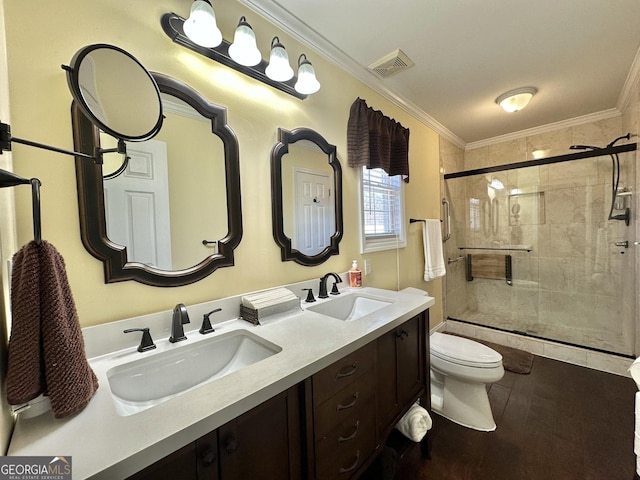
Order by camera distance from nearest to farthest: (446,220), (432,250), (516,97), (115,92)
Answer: (115,92), (516,97), (432,250), (446,220)

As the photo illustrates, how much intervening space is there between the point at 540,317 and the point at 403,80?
2.86m

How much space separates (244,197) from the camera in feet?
4.04

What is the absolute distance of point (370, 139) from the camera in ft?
5.98

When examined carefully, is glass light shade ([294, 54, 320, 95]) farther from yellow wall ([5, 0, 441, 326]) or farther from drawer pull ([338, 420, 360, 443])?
drawer pull ([338, 420, 360, 443])

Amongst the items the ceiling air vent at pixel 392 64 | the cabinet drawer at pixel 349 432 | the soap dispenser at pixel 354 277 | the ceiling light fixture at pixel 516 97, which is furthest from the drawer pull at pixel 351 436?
the ceiling light fixture at pixel 516 97

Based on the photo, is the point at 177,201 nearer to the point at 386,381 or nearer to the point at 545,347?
the point at 386,381

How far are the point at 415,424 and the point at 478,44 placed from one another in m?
2.23

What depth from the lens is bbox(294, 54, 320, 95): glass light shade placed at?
1337mm

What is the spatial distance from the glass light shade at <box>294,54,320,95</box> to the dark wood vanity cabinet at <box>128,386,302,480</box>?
1.37m

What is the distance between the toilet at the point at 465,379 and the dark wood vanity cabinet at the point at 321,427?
0.43m

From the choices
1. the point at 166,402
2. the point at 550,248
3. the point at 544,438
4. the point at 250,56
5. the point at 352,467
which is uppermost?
the point at 250,56

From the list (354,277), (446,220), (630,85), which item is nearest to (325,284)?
(354,277)

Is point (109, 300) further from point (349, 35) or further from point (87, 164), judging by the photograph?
point (349, 35)

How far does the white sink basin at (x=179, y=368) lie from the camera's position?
0.76 metres
